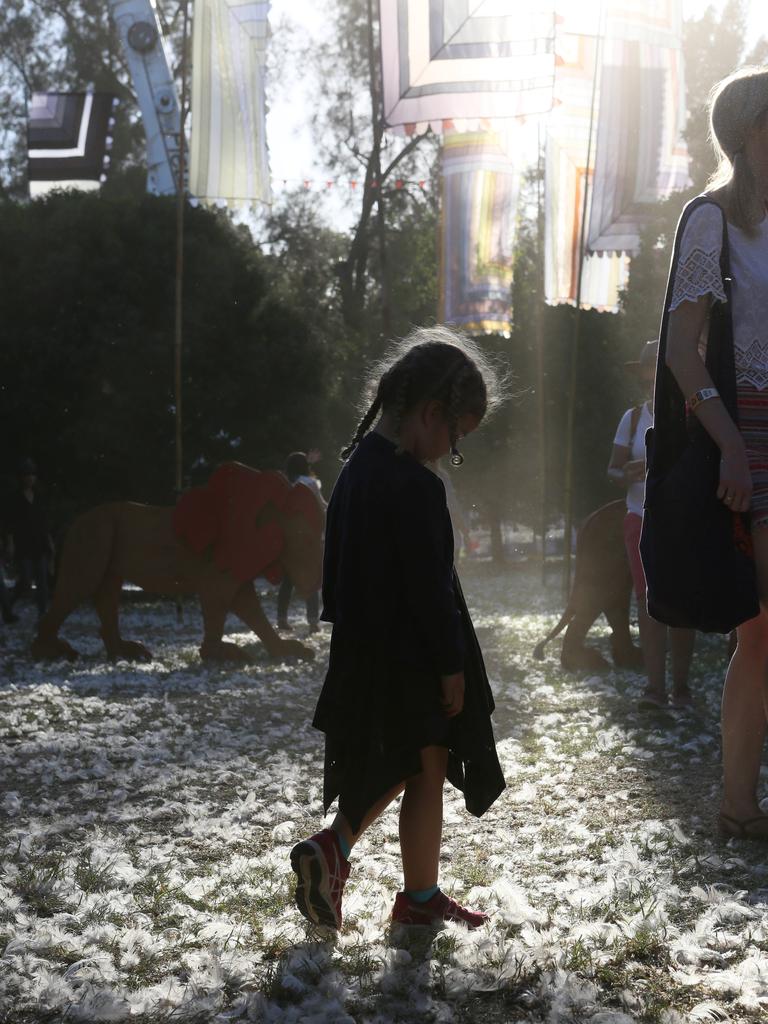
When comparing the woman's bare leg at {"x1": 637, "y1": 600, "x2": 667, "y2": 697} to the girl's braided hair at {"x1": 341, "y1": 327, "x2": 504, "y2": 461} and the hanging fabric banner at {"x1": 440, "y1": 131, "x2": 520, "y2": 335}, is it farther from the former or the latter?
the hanging fabric banner at {"x1": 440, "y1": 131, "x2": 520, "y2": 335}

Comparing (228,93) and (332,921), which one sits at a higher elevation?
(228,93)

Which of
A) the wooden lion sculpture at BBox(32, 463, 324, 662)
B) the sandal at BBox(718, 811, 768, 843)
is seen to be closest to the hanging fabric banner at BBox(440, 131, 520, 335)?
the wooden lion sculpture at BBox(32, 463, 324, 662)

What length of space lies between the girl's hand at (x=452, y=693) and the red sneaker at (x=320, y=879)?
0.46 metres

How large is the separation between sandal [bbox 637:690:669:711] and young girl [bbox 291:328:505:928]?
4.03 metres

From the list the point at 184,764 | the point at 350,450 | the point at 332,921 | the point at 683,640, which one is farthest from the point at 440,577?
the point at 683,640

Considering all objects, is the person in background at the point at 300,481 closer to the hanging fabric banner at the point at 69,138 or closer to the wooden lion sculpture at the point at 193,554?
the wooden lion sculpture at the point at 193,554

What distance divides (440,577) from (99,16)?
33.9m

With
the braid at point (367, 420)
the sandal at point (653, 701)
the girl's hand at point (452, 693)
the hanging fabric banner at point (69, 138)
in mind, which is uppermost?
the hanging fabric banner at point (69, 138)

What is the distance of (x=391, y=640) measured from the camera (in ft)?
11.1

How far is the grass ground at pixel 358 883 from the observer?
2.96 m

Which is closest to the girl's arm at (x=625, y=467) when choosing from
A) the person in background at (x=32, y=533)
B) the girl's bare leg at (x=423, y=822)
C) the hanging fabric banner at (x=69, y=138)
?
the girl's bare leg at (x=423, y=822)

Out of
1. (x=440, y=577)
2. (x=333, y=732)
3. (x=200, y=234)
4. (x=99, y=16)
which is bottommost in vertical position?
(x=333, y=732)

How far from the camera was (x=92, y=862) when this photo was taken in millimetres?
4402

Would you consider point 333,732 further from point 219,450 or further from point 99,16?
point 99,16
